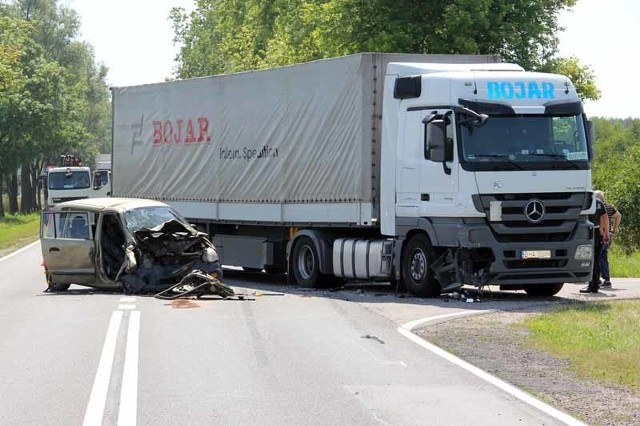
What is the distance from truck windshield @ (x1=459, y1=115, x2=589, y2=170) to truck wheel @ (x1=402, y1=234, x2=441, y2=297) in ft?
5.34

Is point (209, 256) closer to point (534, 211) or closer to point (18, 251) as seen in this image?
point (534, 211)

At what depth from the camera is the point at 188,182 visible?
2591 cm

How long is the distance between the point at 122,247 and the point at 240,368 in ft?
32.9

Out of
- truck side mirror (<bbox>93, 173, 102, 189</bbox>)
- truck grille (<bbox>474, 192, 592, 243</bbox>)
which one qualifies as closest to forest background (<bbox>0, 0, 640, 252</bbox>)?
truck grille (<bbox>474, 192, 592, 243</bbox>)

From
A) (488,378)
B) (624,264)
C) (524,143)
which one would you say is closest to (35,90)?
(624,264)

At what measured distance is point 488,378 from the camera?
35.5 feet

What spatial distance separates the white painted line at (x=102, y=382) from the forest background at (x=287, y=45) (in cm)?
898

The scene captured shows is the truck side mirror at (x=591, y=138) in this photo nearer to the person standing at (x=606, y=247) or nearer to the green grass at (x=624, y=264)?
the person standing at (x=606, y=247)

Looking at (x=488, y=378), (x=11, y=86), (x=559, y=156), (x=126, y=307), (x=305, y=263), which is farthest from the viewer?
(x=11, y=86)

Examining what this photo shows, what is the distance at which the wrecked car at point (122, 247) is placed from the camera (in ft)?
65.7

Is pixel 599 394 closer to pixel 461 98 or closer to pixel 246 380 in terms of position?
pixel 246 380

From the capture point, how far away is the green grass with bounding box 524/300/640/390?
11.4 m

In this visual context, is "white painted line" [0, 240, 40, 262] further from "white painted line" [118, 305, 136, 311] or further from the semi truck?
"white painted line" [118, 305, 136, 311]

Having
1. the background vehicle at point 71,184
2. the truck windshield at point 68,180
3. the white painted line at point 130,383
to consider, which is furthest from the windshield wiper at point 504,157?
the truck windshield at point 68,180
